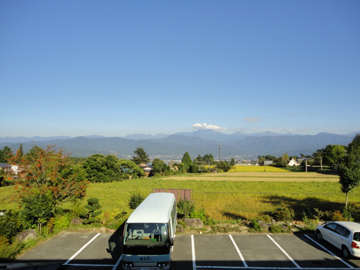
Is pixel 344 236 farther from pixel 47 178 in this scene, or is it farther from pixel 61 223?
pixel 47 178

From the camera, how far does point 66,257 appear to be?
10.7 m

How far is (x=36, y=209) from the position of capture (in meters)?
13.3

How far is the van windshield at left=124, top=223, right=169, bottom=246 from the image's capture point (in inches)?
355

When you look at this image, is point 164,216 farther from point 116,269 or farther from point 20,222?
point 20,222

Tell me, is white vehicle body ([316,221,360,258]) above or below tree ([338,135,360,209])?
below

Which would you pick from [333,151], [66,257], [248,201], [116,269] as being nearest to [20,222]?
[66,257]

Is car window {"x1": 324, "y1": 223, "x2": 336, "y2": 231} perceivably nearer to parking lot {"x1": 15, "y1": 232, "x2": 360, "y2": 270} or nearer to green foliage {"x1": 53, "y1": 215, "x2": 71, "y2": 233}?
parking lot {"x1": 15, "y1": 232, "x2": 360, "y2": 270}

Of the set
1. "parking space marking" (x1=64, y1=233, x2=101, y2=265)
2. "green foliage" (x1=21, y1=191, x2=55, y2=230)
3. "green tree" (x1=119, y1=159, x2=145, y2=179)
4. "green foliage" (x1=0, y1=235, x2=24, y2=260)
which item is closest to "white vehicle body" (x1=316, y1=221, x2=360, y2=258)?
"parking space marking" (x1=64, y1=233, x2=101, y2=265)

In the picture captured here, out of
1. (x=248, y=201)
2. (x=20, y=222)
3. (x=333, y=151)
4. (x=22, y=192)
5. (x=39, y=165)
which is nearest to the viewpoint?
(x=20, y=222)

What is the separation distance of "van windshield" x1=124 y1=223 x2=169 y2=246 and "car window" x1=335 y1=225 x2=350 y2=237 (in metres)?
8.19

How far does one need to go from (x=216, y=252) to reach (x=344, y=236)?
586cm

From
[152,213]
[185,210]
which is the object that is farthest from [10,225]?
[185,210]

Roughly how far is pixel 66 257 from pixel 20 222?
4285mm

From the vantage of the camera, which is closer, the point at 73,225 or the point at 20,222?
the point at 20,222
